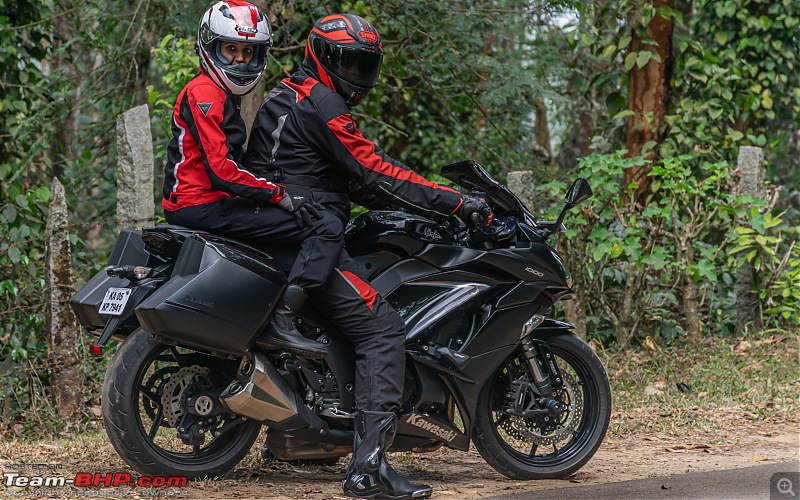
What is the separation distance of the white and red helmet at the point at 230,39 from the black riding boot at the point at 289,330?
3.42 ft

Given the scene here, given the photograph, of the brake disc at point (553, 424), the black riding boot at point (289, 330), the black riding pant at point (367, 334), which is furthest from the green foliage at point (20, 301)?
the brake disc at point (553, 424)

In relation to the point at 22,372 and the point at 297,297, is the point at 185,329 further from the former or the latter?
the point at 22,372

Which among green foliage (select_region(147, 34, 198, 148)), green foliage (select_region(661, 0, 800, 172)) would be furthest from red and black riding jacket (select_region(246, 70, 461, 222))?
green foliage (select_region(661, 0, 800, 172))

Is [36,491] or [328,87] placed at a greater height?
[328,87]

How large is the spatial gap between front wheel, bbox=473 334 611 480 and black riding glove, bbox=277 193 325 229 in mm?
1365

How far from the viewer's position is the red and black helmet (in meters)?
4.77

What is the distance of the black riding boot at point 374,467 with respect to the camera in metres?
4.55

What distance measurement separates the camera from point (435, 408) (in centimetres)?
505

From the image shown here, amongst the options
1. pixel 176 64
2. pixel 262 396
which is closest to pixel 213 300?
pixel 262 396

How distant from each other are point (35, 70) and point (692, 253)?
21.1 ft

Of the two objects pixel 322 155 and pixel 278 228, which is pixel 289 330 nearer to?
pixel 278 228

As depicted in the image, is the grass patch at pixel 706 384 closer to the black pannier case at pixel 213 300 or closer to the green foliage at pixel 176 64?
the black pannier case at pixel 213 300

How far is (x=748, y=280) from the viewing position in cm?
898

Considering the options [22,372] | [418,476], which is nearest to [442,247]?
[418,476]
